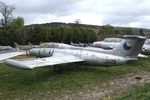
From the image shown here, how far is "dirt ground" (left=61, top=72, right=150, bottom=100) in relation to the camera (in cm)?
1460

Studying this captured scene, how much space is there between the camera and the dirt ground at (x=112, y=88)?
47.9ft

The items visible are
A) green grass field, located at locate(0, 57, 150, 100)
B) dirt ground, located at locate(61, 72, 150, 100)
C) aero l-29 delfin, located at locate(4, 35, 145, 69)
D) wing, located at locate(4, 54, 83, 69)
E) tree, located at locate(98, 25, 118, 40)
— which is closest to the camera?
dirt ground, located at locate(61, 72, 150, 100)

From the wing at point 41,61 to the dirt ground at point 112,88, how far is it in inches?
133

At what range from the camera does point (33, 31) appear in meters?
71.8

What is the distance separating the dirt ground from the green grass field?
1.72 ft

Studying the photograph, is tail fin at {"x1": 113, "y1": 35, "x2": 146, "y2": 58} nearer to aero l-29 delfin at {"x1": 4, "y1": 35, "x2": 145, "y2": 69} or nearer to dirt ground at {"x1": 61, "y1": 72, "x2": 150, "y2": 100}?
aero l-29 delfin at {"x1": 4, "y1": 35, "x2": 145, "y2": 69}

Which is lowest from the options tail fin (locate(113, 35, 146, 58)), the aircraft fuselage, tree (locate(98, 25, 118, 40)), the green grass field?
tree (locate(98, 25, 118, 40))

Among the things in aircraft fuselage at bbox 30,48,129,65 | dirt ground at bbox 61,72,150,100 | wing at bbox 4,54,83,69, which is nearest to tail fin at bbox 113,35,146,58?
aircraft fuselage at bbox 30,48,129,65

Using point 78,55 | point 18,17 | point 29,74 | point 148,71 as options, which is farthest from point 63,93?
point 18,17

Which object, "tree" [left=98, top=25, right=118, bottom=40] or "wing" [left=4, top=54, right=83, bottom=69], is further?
"tree" [left=98, top=25, right=118, bottom=40]

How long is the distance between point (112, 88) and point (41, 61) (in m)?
4.98

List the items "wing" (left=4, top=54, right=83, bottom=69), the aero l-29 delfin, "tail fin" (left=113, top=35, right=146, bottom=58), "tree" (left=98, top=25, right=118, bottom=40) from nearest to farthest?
"wing" (left=4, top=54, right=83, bottom=69), the aero l-29 delfin, "tail fin" (left=113, top=35, right=146, bottom=58), "tree" (left=98, top=25, right=118, bottom=40)

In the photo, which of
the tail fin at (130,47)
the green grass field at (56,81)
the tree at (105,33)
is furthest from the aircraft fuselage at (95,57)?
the tree at (105,33)

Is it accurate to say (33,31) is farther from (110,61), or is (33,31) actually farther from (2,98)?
(2,98)
